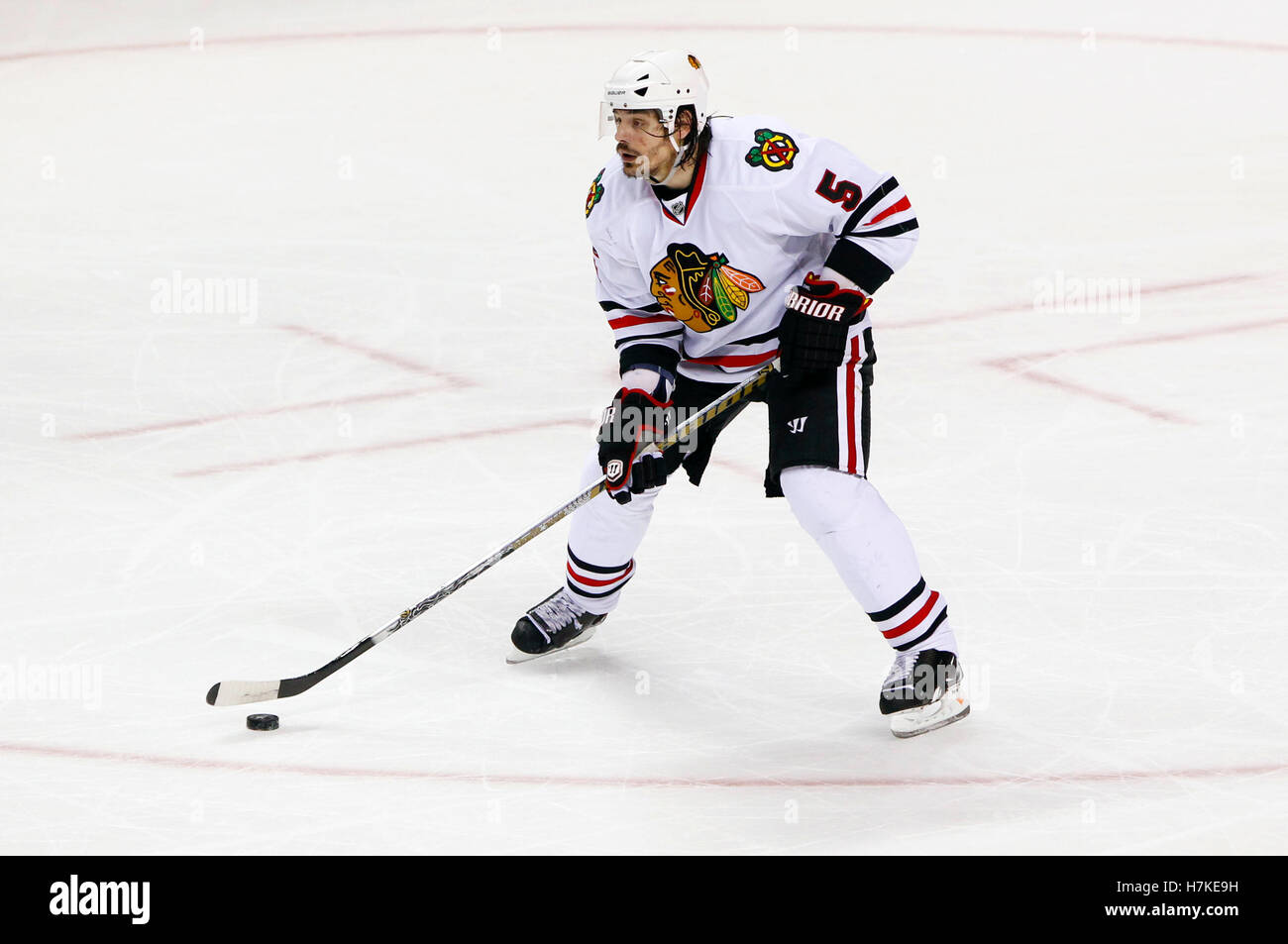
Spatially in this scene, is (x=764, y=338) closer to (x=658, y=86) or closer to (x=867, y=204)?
(x=867, y=204)

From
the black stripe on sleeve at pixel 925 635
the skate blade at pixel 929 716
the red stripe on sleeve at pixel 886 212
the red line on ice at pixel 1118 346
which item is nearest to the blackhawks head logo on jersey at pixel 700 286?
the red stripe on sleeve at pixel 886 212

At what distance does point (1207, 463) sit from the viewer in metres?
4.69

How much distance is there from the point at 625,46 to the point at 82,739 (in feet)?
23.0

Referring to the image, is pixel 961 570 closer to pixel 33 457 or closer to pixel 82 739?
pixel 82 739

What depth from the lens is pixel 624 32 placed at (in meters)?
9.93

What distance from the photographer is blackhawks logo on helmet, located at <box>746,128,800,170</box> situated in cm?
328

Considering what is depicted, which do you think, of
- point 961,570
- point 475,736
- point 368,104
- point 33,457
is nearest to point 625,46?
point 368,104

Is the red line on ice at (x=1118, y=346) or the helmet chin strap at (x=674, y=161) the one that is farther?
the red line on ice at (x=1118, y=346)

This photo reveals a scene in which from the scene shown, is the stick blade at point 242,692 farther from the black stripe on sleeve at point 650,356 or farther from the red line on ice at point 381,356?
the red line on ice at point 381,356

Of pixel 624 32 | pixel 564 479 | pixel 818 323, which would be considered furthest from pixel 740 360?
pixel 624 32

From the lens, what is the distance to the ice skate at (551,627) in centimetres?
368

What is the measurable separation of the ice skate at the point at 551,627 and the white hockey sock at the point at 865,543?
2.08 feet

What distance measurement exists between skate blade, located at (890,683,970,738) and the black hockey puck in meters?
1.06

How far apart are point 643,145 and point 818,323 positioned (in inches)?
16.9
